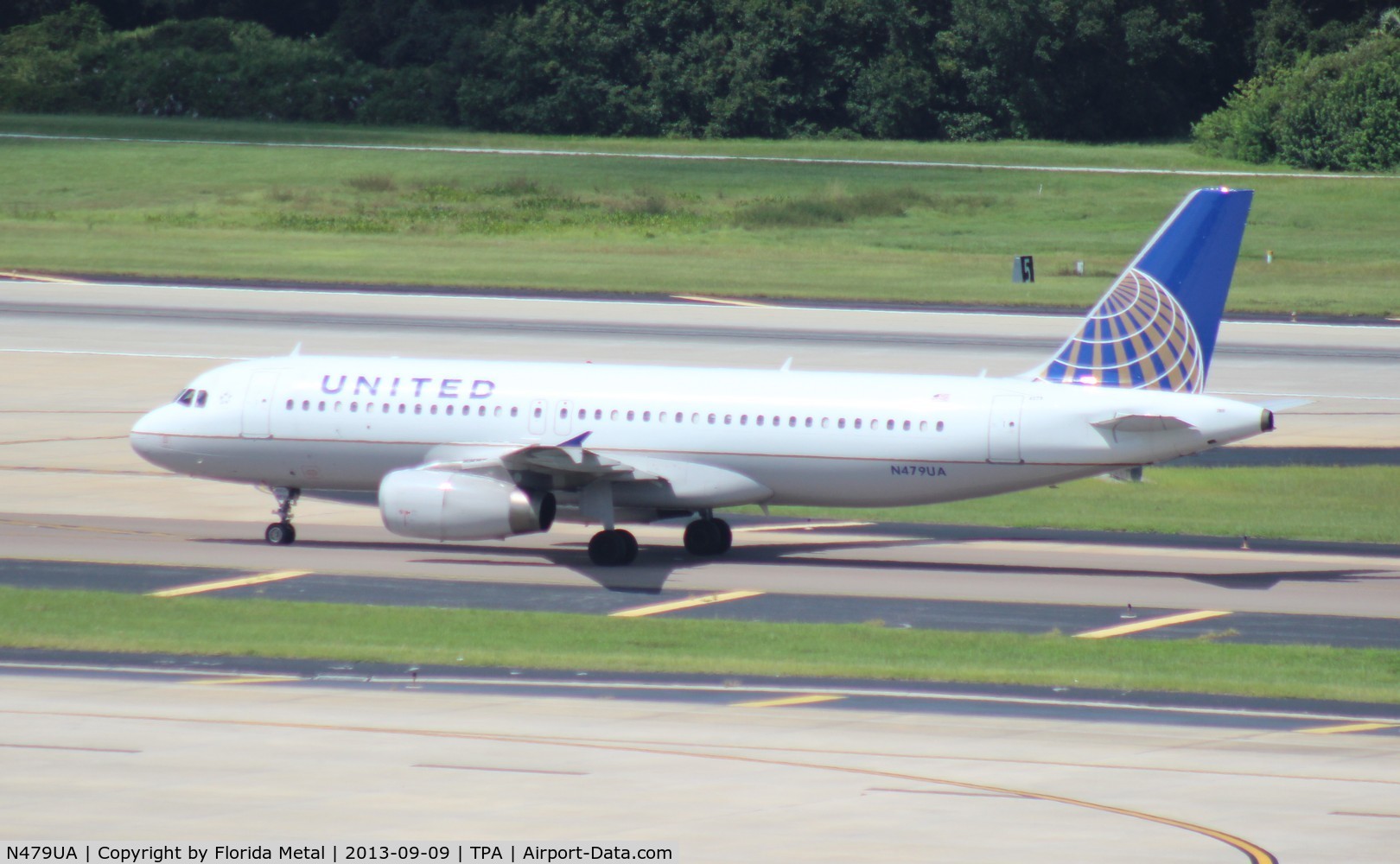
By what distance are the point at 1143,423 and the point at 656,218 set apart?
7705cm

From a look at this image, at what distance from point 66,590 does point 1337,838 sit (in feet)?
76.0

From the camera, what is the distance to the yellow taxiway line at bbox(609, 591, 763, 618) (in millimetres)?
33031

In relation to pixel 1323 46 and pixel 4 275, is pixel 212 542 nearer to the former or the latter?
pixel 4 275

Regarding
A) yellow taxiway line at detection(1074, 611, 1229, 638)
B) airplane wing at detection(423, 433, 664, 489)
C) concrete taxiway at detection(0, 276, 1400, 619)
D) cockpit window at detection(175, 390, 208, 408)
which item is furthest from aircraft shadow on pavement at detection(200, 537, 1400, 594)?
cockpit window at detection(175, 390, 208, 408)

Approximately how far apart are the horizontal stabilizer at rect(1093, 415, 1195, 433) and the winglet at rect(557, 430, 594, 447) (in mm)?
9957

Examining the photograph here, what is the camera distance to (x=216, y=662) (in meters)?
28.3

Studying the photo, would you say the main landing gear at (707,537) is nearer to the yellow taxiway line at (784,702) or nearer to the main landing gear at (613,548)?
the main landing gear at (613,548)

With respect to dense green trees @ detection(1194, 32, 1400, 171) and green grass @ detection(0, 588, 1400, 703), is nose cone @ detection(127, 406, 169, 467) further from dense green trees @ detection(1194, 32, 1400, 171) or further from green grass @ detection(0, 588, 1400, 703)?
dense green trees @ detection(1194, 32, 1400, 171)

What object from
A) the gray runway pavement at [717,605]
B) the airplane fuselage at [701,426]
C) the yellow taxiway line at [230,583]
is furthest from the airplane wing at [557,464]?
the yellow taxiway line at [230,583]

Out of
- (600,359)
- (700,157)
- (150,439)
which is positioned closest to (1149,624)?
(150,439)

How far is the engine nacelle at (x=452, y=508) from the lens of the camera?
35.8m

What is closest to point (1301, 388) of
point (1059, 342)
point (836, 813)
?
point (1059, 342)

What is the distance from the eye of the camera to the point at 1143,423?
3500 cm

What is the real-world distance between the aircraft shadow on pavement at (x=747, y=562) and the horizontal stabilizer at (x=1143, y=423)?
3.21m
